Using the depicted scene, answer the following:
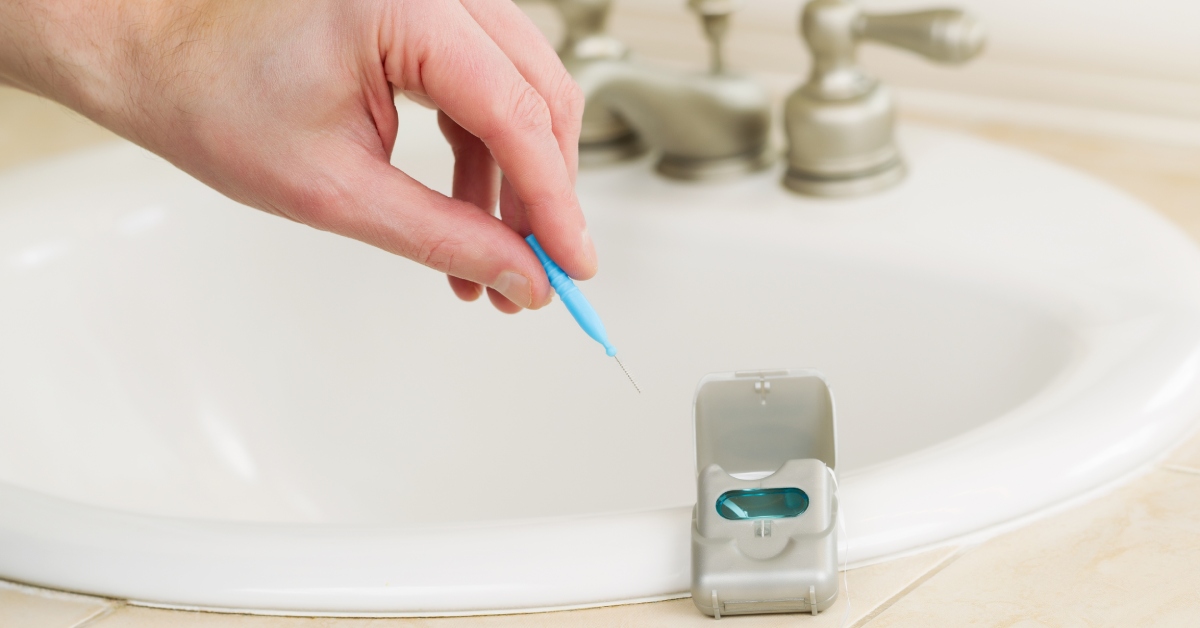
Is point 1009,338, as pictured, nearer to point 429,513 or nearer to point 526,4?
point 429,513

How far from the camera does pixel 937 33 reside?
0.64 meters

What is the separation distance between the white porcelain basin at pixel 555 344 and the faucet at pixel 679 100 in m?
0.02

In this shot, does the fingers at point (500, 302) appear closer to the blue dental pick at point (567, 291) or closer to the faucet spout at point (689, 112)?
the blue dental pick at point (567, 291)

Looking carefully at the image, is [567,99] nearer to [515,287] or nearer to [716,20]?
[515,287]

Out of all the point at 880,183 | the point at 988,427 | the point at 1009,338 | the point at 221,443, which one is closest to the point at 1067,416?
the point at 988,427

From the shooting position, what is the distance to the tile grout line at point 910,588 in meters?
0.38

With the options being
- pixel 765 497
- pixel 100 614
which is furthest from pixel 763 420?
pixel 100 614

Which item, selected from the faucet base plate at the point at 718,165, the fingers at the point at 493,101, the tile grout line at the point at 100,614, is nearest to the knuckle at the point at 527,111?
the fingers at the point at 493,101

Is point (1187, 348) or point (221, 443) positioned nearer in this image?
point (1187, 348)

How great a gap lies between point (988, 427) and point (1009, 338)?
16 cm

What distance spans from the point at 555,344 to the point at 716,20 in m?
0.23

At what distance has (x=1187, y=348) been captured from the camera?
496mm

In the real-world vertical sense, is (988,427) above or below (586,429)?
above

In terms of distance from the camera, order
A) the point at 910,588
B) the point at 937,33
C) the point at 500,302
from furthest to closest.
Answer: the point at 937,33
the point at 500,302
the point at 910,588
